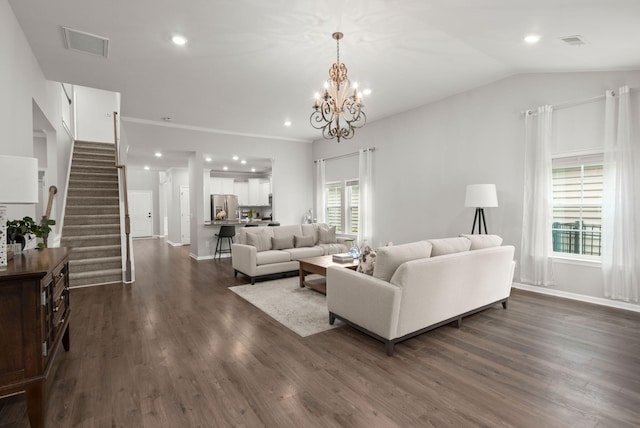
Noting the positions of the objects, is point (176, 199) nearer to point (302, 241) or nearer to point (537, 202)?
point (302, 241)

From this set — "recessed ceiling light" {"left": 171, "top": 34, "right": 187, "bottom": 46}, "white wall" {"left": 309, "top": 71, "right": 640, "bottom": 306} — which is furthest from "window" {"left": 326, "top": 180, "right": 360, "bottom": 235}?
"recessed ceiling light" {"left": 171, "top": 34, "right": 187, "bottom": 46}

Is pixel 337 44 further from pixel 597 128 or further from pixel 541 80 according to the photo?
pixel 597 128

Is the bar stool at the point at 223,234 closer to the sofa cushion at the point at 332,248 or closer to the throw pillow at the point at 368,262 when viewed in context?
the sofa cushion at the point at 332,248

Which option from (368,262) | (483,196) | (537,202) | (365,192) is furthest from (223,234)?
(537,202)

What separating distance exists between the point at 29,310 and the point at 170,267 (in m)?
5.24

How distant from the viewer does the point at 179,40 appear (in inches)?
137

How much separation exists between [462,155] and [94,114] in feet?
32.1

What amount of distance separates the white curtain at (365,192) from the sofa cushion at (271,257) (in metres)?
2.29

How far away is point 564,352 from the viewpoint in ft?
9.07

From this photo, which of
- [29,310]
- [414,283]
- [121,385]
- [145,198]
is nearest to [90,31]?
[29,310]

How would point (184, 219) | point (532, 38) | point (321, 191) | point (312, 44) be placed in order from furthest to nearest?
point (184, 219) → point (321, 191) → point (312, 44) → point (532, 38)

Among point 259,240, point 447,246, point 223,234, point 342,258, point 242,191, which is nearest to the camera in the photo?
point 447,246

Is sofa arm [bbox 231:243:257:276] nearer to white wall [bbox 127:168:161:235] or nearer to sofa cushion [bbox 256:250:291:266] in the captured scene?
sofa cushion [bbox 256:250:291:266]

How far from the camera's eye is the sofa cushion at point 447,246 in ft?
10.3
